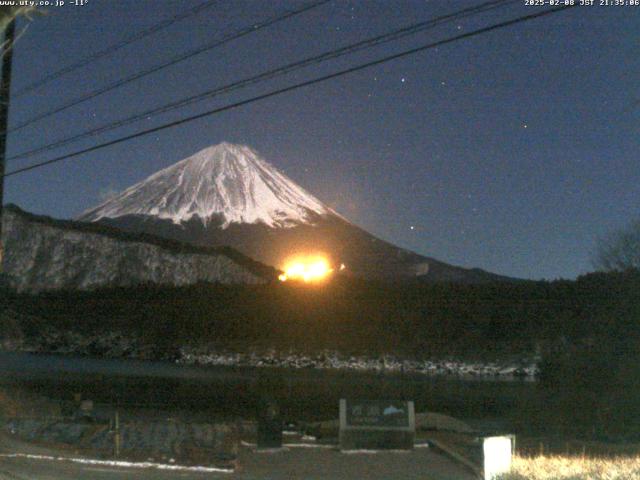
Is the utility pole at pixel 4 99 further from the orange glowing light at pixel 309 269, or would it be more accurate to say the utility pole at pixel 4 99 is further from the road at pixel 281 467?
the orange glowing light at pixel 309 269

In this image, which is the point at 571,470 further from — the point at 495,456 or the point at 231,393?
the point at 231,393

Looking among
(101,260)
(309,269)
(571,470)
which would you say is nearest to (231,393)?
(309,269)

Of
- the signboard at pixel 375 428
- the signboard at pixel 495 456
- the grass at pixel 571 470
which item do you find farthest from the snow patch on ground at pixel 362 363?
the signboard at pixel 495 456

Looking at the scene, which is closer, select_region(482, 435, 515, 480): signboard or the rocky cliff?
select_region(482, 435, 515, 480): signboard

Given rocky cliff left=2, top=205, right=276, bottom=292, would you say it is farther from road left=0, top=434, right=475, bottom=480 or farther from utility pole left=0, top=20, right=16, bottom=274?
road left=0, top=434, right=475, bottom=480

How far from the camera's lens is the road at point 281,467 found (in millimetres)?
13945

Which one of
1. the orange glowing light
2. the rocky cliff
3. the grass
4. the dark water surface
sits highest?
the rocky cliff

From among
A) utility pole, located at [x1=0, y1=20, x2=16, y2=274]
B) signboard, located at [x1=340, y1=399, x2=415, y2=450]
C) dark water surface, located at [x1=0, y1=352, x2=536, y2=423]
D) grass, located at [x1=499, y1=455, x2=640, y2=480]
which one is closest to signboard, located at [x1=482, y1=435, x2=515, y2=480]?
grass, located at [x1=499, y1=455, x2=640, y2=480]

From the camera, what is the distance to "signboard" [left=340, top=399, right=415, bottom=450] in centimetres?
1731

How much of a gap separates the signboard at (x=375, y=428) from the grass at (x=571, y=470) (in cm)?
420

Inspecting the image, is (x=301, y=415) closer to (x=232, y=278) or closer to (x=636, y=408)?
(x=636, y=408)

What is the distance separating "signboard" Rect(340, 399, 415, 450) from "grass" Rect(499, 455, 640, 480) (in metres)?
4.20

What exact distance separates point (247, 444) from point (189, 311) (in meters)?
111

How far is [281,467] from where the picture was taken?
15.4 metres
